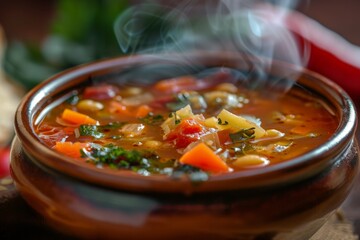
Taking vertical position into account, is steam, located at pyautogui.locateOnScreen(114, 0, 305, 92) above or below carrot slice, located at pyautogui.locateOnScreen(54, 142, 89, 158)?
below

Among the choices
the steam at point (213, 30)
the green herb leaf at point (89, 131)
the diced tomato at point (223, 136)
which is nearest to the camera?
the diced tomato at point (223, 136)

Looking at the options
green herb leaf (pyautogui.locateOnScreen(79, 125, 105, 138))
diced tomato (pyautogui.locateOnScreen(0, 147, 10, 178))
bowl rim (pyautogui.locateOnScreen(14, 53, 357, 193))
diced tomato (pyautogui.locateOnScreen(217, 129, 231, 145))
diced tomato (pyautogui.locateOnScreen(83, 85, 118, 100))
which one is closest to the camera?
bowl rim (pyautogui.locateOnScreen(14, 53, 357, 193))

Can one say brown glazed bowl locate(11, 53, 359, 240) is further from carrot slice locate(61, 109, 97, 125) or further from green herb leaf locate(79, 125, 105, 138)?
carrot slice locate(61, 109, 97, 125)

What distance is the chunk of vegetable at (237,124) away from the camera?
7.30 feet

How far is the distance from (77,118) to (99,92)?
0.32 metres

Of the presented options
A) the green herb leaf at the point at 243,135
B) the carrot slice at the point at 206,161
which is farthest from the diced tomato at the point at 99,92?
the carrot slice at the point at 206,161

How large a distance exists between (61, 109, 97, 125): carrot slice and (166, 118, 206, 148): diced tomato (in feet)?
1.29

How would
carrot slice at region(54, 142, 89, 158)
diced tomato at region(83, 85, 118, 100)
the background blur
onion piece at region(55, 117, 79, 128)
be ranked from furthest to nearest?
the background blur
diced tomato at region(83, 85, 118, 100)
onion piece at region(55, 117, 79, 128)
carrot slice at region(54, 142, 89, 158)

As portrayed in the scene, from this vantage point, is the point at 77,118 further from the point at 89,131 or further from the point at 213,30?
the point at 213,30

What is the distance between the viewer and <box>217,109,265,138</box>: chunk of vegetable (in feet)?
7.30

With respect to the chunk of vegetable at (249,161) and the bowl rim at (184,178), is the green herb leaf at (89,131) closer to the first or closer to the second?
the bowl rim at (184,178)

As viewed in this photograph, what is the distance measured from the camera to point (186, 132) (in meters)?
2.14

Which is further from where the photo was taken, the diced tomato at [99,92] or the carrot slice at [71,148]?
the diced tomato at [99,92]

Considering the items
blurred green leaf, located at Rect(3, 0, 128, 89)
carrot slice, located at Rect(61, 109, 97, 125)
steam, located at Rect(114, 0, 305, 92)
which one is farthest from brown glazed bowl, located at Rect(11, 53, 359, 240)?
blurred green leaf, located at Rect(3, 0, 128, 89)
